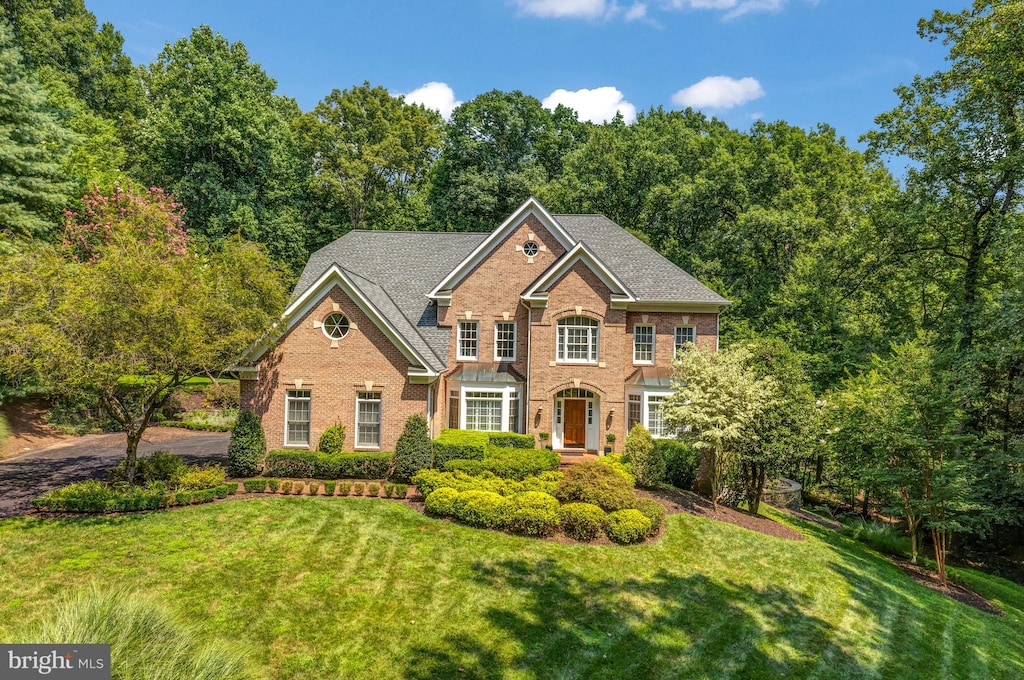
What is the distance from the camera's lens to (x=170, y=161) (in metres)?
43.8

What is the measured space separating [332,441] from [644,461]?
38.0 feet

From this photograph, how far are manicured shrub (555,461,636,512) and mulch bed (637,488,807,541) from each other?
8.70 ft

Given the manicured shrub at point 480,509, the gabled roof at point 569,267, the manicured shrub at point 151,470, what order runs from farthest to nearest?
1. the gabled roof at point 569,267
2. the manicured shrub at point 151,470
3. the manicured shrub at point 480,509

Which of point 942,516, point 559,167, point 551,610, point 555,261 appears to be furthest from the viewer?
point 559,167

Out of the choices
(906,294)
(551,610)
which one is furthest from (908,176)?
(551,610)

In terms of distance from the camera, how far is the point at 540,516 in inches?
551

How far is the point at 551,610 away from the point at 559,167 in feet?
158

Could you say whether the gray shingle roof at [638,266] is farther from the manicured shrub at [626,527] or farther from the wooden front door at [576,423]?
the manicured shrub at [626,527]

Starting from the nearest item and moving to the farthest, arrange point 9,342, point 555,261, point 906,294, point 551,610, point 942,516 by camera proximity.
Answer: point 551,610 → point 9,342 → point 942,516 → point 555,261 → point 906,294

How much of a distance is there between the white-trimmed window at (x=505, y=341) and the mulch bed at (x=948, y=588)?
53.2ft

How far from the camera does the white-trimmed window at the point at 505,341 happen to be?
24078 mm

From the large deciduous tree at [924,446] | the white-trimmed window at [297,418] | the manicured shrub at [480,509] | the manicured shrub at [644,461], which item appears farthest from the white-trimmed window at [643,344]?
the white-trimmed window at [297,418]

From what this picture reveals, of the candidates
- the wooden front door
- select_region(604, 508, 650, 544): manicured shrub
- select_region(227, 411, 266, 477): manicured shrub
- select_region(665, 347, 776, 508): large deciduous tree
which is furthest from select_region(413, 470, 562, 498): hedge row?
the wooden front door

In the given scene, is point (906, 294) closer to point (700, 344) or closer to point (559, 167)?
point (700, 344)
